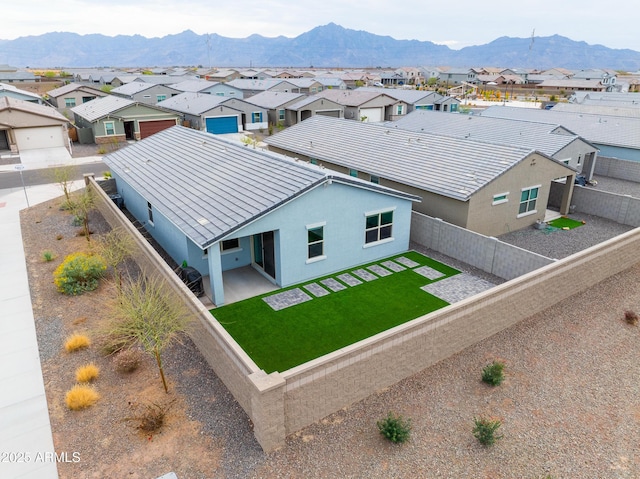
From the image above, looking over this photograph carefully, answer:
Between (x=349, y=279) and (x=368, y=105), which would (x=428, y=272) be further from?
(x=368, y=105)

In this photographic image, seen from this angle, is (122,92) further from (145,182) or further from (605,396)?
(605,396)

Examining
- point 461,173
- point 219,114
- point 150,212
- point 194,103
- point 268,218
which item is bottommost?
point 150,212

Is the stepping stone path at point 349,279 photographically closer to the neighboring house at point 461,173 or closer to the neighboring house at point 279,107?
the neighboring house at point 461,173

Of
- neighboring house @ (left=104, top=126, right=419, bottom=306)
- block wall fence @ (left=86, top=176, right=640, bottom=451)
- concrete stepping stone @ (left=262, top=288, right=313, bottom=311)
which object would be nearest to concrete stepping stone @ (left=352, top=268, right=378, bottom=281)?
neighboring house @ (left=104, top=126, right=419, bottom=306)

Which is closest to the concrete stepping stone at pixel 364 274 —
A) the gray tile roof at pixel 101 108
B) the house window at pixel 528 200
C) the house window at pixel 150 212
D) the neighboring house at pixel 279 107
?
the house window at pixel 528 200

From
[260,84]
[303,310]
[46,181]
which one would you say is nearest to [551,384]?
[303,310]

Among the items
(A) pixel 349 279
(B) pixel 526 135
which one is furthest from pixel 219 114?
(A) pixel 349 279
